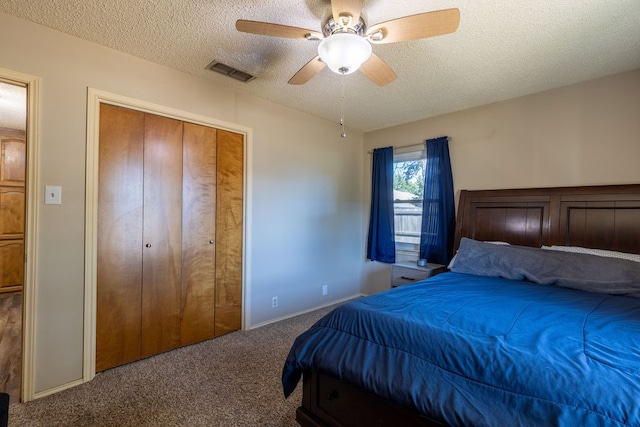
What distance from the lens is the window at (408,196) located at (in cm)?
362

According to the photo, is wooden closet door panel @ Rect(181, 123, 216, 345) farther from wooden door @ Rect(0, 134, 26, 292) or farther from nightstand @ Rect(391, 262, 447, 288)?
wooden door @ Rect(0, 134, 26, 292)

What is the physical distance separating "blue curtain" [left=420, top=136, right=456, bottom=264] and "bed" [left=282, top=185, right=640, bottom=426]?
677mm

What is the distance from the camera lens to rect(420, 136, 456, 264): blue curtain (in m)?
3.28

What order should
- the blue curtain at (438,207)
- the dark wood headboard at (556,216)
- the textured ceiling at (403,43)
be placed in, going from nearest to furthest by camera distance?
the textured ceiling at (403,43) < the dark wood headboard at (556,216) < the blue curtain at (438,207)

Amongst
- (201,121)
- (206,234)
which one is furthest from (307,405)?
(201,121)

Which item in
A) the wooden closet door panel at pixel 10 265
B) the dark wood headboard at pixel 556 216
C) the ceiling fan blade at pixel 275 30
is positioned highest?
the ceiling fan blade at pixel 275 30

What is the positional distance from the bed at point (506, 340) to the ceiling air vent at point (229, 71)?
208cm

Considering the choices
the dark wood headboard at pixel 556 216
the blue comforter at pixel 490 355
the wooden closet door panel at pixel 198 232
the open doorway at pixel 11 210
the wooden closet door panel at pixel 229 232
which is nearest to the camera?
the blue comforter at pixel 490 355

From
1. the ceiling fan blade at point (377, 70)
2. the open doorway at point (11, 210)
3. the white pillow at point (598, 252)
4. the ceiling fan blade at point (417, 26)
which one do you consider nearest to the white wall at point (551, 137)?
the white pillow at point (598, 252)

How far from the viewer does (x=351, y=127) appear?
3982mm

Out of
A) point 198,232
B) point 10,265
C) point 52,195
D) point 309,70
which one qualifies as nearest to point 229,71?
point 309,70

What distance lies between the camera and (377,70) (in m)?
1.84

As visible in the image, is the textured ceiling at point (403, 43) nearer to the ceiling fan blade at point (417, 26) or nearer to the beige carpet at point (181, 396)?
the ceiling fan blade at point (417, 26)

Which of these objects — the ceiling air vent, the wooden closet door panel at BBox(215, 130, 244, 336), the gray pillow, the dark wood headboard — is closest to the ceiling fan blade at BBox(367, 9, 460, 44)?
the ceiling air vent
